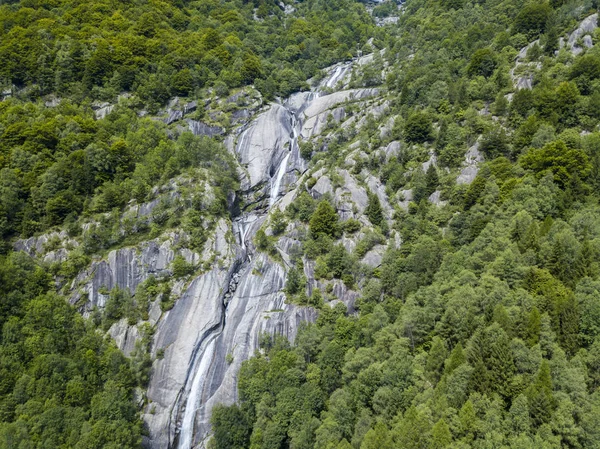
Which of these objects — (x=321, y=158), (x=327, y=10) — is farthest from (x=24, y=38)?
(x=327, y=10)

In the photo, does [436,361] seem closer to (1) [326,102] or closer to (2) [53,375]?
(2) [53,375]

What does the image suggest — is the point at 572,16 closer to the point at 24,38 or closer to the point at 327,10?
the point at 327,10

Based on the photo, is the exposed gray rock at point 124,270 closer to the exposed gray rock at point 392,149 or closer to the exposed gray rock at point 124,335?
the exposed gray rock at point 124,335

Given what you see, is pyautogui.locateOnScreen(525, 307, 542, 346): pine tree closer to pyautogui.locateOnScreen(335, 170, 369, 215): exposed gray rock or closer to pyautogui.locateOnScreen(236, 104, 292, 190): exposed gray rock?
pyautogui.locateOnScreen(335, 170, 369, 215): exposed gray rock

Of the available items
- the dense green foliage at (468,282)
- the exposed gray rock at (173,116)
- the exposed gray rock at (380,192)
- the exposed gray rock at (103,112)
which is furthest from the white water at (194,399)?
the exposed gray rock at (103,112)

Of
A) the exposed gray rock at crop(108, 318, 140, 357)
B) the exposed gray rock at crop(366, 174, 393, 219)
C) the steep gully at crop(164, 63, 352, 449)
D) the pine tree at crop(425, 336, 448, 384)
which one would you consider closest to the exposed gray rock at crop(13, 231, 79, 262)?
the exposed gray rock at crop(108, 318, 140, 357)

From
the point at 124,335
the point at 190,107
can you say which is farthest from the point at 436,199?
the point at 190,107
